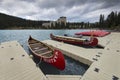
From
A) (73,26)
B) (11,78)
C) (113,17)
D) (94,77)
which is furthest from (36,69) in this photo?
(73,26)

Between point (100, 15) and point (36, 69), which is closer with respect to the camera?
point (36, 69)

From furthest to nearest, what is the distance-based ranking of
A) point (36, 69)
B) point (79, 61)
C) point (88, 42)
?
point (88, 42) < point (79, 61) < point (36, 69)

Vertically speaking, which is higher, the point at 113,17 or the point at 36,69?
the point at 113,17

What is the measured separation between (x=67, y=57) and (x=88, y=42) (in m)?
4.24

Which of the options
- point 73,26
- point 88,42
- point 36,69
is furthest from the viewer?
point 73,26

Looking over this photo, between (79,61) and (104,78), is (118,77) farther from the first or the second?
(79,61)

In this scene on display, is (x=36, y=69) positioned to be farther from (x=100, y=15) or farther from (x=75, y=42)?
(x=100, y=15)

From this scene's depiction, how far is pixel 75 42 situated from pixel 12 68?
31.7 feet

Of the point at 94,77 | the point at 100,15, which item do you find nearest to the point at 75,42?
the point at 94,77

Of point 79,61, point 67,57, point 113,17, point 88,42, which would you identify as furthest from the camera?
point 113,17

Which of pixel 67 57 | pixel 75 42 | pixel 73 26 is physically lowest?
pixel 67 57

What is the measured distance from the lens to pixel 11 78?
4.49 metres

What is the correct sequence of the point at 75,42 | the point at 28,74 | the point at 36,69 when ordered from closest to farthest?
1. the point at 28,74
2. the point at 36,69
3. the point at 75,42

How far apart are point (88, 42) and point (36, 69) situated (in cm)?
877
